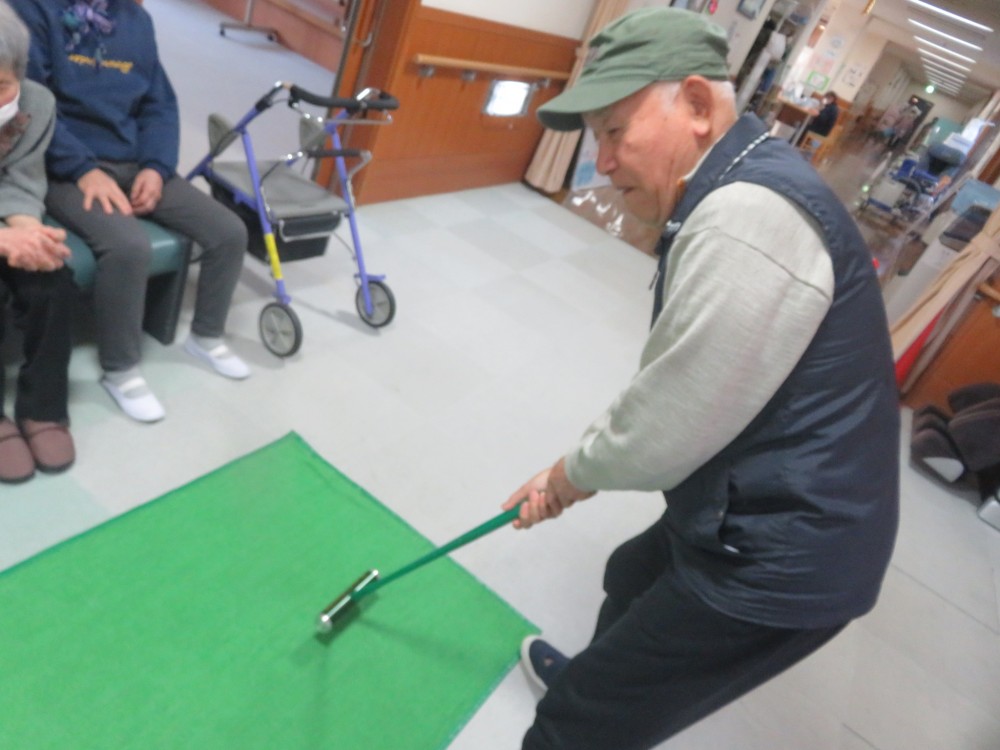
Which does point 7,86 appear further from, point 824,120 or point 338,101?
point 824,120

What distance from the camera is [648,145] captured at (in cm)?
90

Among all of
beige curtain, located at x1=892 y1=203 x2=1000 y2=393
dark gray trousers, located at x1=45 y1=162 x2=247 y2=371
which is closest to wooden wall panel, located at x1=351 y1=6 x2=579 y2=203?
dark gray trousers, located at x1=45 y1=162 x2=247 y2=371

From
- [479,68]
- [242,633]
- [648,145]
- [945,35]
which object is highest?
[945,35]

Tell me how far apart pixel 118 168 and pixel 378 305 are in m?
1.07

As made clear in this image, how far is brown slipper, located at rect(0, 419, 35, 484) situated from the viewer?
1.58 m

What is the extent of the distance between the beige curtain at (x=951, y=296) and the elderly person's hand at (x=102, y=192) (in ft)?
12.3

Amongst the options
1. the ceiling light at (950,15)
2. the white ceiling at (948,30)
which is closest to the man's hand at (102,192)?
the white ceiling at (948,30)

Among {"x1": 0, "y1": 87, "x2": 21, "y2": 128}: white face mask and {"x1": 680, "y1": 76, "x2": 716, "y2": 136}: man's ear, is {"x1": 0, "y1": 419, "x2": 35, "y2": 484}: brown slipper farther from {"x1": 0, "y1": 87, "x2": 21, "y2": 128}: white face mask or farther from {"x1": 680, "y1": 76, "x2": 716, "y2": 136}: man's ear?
{"x1": 680, "y1": 76, "x2": 716, "y2": 136}: man's ear

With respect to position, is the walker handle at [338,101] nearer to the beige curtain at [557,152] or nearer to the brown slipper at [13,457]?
the brown slipper at [13,457]

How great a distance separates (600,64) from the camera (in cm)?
90

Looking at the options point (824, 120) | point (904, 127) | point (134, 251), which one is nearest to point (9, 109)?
point (134, 251)

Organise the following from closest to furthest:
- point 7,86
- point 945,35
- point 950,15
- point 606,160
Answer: point 606,160
point 7,86
point 950,15
point 945,35

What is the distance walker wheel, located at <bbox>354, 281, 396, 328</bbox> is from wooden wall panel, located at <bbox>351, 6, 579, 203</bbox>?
122 cm

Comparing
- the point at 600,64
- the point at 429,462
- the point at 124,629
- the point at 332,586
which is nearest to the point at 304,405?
the point at 429,462
